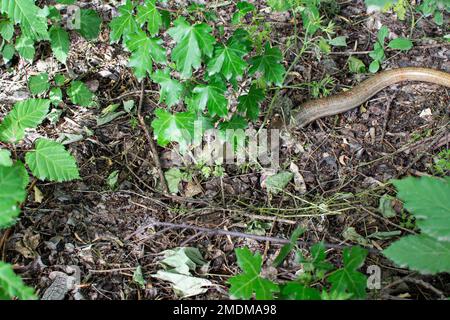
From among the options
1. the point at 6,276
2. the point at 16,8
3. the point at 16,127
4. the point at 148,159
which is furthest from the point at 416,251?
the point at 16,8

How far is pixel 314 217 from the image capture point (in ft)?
9.61

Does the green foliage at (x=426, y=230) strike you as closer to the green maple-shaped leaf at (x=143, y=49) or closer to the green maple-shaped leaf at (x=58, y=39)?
the green maple-shaped leaf at (x=143, y=49)

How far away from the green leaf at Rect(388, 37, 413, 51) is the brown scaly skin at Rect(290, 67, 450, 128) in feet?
0.63

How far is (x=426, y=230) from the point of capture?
1.92 m

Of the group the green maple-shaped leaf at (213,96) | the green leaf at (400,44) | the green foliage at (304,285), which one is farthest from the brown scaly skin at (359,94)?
the green foliage at (304,285)

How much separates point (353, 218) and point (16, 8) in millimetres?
2464

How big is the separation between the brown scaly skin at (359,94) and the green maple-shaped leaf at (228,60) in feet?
3.29

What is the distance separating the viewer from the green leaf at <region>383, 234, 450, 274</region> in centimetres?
195

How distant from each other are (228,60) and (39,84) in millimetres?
1559

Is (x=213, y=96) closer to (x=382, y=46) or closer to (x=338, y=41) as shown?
(x=338, y=41)

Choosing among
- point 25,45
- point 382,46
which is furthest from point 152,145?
point 382,46

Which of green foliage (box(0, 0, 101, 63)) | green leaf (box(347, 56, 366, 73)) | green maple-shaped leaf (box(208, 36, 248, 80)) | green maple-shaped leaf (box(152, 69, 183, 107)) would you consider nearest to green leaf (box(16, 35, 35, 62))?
green foliage (box(0, 0, 101, 63))

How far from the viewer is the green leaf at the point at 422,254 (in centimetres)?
195

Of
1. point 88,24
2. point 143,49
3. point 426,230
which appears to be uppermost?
point 88,24
